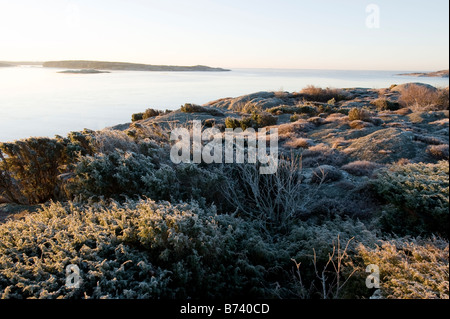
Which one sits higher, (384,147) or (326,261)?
(384,147)

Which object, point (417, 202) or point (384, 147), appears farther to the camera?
point (384, 147)

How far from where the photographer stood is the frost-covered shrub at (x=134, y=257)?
2986 mm

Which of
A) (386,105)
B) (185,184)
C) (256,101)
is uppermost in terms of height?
(256,101)

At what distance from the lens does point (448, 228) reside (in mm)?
5137

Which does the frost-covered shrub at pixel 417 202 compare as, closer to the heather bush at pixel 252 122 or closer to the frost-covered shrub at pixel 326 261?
the frost-covered shrub at pixel 326 261

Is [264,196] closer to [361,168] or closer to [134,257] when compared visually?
[134,257]

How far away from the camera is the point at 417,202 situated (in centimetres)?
538

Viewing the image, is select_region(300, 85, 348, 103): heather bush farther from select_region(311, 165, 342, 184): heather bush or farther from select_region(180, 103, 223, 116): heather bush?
select_region(311, 165, 342, 184): heather bush

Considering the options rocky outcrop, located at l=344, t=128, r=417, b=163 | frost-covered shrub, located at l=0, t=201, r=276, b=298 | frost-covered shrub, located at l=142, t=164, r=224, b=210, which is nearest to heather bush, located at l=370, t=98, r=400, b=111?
rocky outcrop, located at l=344, t=128, r=417, b=163

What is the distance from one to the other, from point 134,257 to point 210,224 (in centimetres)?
96

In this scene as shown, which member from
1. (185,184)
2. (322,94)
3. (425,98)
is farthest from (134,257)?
(322,94)
